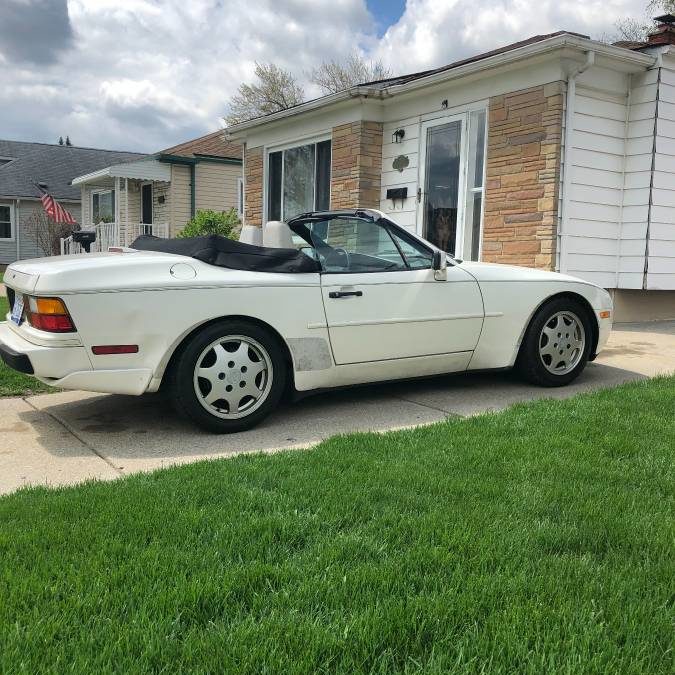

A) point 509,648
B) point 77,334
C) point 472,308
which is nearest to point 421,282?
point 472,308

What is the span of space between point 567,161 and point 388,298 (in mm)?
4842

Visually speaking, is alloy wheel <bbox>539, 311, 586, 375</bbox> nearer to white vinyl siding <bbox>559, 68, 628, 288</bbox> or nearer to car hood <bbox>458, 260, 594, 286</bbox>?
car hood <bbox>458, 260, 594, 286</bbox>

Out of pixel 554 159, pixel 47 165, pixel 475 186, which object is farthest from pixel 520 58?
pixel 47 165

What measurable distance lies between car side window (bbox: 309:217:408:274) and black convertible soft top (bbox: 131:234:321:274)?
0.24 m

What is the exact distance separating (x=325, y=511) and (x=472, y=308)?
2.69 m

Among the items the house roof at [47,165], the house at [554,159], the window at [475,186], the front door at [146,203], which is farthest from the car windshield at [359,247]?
the house roof at [47,165]

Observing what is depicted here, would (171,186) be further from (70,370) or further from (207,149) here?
(70,370)

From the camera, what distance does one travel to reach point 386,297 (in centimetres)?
483

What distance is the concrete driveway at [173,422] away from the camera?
383cm

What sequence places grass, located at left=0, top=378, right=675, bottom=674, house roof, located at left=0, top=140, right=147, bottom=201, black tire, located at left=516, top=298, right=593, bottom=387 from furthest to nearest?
house roof, located at left=0, top=140, right=147, bottom=201 → black tire, located at left=516, top=298, right=593, bottom=387 → grass, located at left=0, top=378, right=675, bottom=674

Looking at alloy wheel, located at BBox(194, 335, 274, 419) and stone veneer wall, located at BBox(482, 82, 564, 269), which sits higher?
stone veneer wall, located at BBox(482, 82, 564, 269)

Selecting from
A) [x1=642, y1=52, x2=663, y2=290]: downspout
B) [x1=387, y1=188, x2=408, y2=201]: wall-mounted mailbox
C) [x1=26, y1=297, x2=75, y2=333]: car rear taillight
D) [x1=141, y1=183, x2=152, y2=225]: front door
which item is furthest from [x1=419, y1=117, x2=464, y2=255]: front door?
[x1=141, y1=183, x2=152, y2=225]: front door

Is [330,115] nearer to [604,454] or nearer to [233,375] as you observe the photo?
[233,375]

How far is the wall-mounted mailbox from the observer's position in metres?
10.7
